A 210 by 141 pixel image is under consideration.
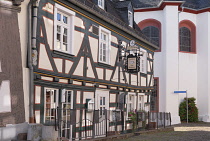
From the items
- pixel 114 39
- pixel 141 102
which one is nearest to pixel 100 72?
pixel 114 39

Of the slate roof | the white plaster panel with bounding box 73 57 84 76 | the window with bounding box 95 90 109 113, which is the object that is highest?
the slate roof

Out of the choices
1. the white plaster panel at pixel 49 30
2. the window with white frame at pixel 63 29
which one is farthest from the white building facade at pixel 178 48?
the white plaster panel at pixel 49 30

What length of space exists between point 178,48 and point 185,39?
214 cm

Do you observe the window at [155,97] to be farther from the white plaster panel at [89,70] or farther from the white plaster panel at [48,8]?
the white plaster panel at [48,8]

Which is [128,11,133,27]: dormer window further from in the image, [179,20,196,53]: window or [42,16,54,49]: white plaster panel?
[179,20,196,53]: window

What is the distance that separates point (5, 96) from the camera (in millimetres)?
9633

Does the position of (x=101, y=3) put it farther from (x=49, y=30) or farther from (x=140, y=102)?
(x=140, y=102)

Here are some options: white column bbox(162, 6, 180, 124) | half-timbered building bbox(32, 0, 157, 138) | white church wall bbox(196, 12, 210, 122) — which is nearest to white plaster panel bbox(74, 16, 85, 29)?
half-timbered building bbox(32, 0, 157, 138)

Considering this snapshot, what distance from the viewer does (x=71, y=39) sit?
13.4 meters

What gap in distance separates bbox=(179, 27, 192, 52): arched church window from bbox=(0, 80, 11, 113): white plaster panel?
24.7 m

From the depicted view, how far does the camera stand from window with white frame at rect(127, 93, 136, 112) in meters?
19.8

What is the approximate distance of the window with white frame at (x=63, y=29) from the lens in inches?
488

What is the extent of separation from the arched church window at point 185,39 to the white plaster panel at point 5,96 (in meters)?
24.7

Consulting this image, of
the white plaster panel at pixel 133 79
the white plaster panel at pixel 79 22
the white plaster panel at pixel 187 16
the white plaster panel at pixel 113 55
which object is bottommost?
the white plaster panel at pixel 133 79
